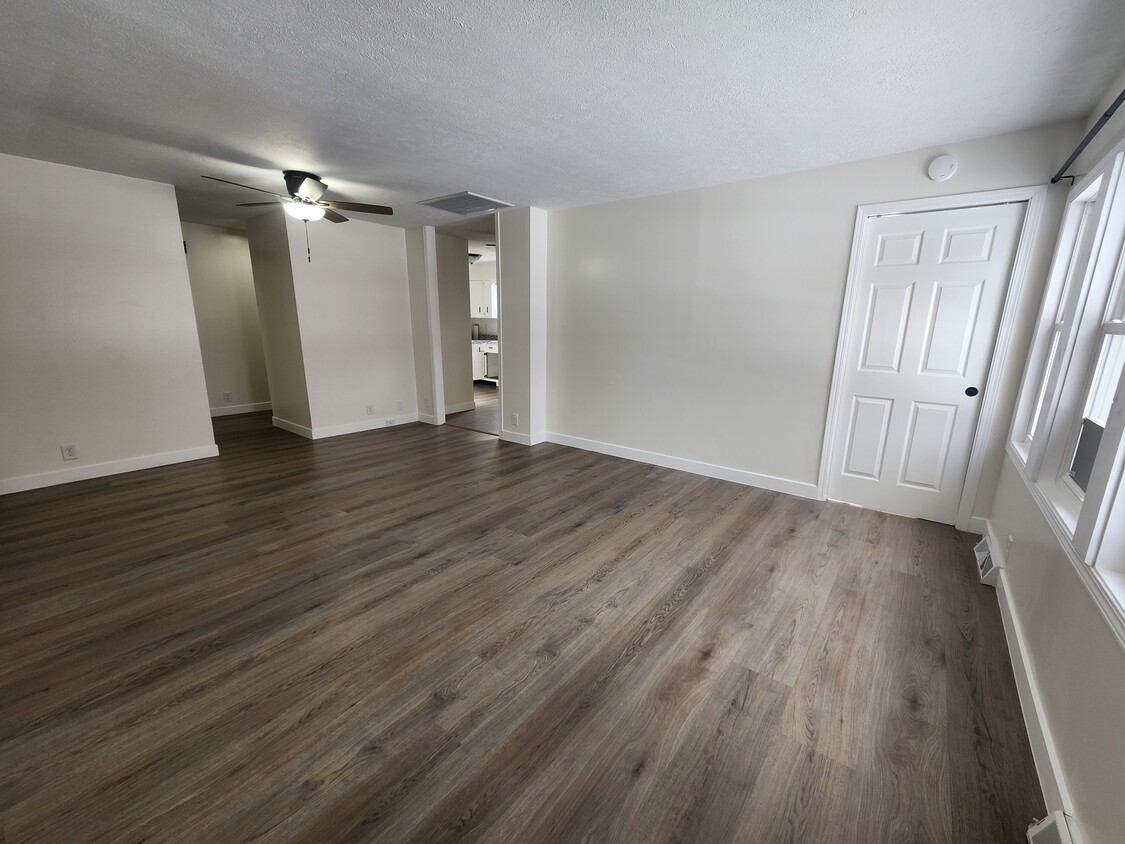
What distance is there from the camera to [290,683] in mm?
1709

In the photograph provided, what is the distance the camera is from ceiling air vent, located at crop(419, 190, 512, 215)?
4.04 m

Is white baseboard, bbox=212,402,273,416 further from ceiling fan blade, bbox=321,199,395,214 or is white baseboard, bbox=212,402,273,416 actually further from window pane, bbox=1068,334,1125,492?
window pane, bbox=1068,334,1125,492

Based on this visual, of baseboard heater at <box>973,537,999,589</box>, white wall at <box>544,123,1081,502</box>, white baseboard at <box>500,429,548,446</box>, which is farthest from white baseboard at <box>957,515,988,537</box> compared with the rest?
white baseboard at <box>500,429,548,446</box>

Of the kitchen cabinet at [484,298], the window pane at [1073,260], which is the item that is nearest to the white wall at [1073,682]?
the window pane at [1073,260]

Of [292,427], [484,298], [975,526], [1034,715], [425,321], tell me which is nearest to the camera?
[1034,715]

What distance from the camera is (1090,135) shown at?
1927 mm

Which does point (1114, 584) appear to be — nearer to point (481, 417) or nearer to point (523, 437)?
point (523, 437)

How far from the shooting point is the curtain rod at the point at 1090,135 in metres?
1.72

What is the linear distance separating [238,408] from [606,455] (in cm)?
545

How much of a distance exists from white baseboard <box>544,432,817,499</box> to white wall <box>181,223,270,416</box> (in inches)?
183

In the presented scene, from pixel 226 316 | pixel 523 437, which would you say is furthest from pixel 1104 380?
pixel 226 316

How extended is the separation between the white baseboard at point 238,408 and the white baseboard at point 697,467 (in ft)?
15.1

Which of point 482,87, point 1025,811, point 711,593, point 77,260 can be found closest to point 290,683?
point 711,593

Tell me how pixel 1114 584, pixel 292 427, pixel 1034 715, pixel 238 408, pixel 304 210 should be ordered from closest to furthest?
pixel 1114 584
pixel 1034 715
pixel 304 210
pixel 292 427
pixel 238 408
